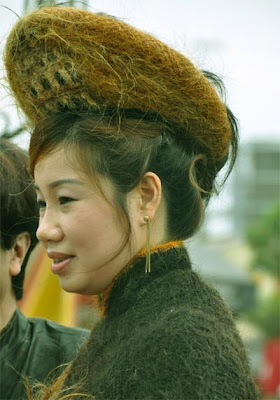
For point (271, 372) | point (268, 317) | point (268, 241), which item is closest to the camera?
point (271, 372)

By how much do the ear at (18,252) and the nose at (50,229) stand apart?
76 cm

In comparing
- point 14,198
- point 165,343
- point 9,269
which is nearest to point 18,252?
point 9,269

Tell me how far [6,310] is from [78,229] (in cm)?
92

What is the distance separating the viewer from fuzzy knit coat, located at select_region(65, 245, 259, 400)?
1768 millimetres

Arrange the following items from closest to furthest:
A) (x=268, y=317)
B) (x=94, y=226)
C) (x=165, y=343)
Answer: (x=165, y=343), (x=94, y=226), (x=268, y=317)

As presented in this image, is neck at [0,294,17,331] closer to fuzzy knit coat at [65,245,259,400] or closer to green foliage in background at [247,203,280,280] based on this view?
fuzzy knit coat at [65,245,259,400]

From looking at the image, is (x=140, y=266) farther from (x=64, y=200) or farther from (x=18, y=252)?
(x=18, y=252)

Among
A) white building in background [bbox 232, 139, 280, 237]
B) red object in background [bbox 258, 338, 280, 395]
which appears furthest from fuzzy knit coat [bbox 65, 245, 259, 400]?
white building in background [bbox 232, 139, 280, 237]

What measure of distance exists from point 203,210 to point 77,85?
48 cm

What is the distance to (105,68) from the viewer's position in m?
2.04

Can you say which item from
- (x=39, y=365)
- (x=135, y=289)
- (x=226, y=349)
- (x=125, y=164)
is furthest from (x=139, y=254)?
(x=39, y=365)

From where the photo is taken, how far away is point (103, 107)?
2.06 meters

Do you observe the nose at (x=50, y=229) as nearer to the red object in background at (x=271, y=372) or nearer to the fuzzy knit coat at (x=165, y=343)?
the fuzzy knit coat at (x=165, y=343)

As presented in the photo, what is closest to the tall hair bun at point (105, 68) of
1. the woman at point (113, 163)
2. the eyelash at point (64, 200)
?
the woman at point (113, 163)
